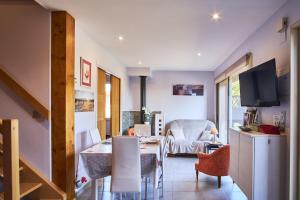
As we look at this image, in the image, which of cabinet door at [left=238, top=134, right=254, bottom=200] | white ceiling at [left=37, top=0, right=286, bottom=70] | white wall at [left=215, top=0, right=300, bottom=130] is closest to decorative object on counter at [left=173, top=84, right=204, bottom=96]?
white ceiling at [left=37, top=0, right=286, bottom=70]

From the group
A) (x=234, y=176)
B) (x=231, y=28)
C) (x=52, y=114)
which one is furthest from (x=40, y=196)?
(x=231, y=28)

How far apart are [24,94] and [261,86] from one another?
304cm

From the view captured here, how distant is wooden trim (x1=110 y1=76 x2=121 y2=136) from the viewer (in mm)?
5879

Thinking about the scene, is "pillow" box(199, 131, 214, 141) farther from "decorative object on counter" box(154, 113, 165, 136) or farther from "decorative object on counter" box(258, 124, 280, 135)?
"decorative object on counter" box(258, 124, 280, 135)

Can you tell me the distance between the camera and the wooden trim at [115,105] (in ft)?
19.3

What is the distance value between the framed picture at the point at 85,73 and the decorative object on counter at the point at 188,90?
3965 millimetres

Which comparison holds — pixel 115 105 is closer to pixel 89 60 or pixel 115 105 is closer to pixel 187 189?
pixel 89 60

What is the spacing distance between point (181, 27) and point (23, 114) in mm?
2446

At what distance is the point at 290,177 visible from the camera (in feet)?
8.10

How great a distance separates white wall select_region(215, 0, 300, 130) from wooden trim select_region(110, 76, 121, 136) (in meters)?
3.40

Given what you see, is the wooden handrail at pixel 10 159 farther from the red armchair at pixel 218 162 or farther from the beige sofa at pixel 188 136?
the beige sofa at pixel 188 136

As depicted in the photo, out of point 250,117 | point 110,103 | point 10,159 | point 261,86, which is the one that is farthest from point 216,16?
point 110,103

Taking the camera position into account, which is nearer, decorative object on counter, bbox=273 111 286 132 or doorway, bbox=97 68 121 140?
decorative object on counter, bbox=273 111 286 132

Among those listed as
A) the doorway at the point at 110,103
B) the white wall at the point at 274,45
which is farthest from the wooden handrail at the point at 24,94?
the white wall at the point at 274,45
